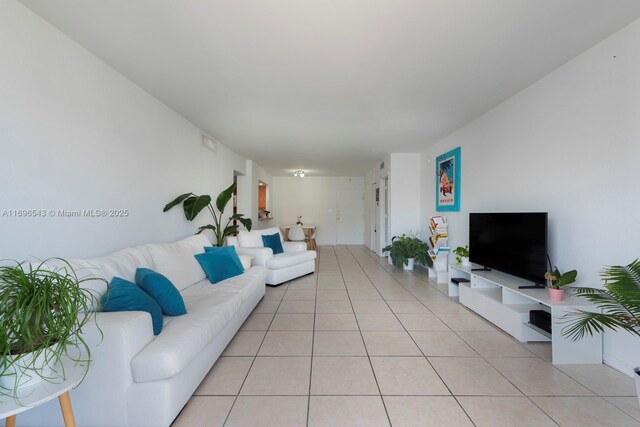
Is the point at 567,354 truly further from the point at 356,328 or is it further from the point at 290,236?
the point at 290,236

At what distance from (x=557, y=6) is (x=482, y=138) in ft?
6.91

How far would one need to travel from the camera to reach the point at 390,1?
167 cm

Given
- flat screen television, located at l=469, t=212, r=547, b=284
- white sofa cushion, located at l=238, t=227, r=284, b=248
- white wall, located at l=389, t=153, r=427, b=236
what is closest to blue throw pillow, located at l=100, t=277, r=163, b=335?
white sofa cushion, located at l=238, t=227, r=284, b=248

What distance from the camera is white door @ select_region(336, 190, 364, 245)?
9633 millimetres

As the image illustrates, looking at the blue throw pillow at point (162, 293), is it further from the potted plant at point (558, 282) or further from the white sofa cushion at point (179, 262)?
the potted plant at point (558, 282)

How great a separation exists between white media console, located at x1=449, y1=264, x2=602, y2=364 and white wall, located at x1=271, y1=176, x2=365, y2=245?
6.14 m

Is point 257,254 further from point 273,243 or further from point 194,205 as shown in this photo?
point 194,205

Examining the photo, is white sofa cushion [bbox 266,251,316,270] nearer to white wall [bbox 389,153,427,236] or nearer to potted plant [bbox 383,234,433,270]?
potted plant [bbox 383,234,433,270]

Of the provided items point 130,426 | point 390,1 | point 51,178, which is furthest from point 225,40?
point 130,426

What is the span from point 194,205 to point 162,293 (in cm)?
169

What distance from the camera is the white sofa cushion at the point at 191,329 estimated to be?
1419 mm

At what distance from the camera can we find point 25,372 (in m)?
1.04

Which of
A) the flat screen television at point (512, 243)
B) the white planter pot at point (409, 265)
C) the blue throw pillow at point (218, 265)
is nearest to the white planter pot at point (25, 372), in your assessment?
the blue throw pillow at point (218, 265)

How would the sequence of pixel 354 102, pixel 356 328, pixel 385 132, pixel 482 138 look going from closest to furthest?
1. pixel 356 328
2. pixel 354 102
3. pixel 482 138
4. pixel 385 132
